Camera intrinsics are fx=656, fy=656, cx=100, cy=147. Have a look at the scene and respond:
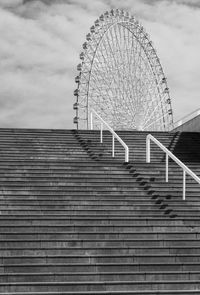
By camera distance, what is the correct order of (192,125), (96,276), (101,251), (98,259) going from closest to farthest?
1. (96,276)
2. (98,259)
3. (101,251)
4. (192,125)

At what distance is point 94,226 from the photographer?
9508 mm

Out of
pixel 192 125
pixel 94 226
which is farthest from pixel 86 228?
pixel 192 125

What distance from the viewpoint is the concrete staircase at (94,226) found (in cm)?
799

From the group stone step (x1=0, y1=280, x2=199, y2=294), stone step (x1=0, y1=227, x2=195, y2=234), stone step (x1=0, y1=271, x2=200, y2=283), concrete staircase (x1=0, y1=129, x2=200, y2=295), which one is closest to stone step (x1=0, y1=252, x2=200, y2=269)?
concrete staircase (x1=0, y1=129, x2=200, y2=295)

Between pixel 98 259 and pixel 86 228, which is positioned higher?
pixel 86 228

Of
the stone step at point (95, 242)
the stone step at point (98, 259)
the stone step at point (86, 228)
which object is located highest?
the stone step at point (86, 228)

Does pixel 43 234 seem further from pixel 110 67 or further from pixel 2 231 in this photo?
pixel 110 67

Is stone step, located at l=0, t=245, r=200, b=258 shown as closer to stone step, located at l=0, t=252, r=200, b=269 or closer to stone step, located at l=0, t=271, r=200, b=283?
stone step, located at l=0, t=252, r=200, b=269

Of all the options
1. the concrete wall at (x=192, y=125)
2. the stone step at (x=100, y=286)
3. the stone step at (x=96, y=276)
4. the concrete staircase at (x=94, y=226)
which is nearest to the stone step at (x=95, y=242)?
the concrete staircase at (x=94, y=226)

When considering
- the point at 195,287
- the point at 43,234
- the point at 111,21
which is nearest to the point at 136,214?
the point at 43,234

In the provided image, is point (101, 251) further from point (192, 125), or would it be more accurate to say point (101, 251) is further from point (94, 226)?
point (192, 125)

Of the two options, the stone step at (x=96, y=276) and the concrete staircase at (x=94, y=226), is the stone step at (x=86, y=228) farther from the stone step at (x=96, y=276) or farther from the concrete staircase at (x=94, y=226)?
the stone step at (x=96, y=276)

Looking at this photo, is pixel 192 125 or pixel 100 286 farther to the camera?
pixel 192 125

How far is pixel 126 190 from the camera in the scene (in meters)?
11.6
